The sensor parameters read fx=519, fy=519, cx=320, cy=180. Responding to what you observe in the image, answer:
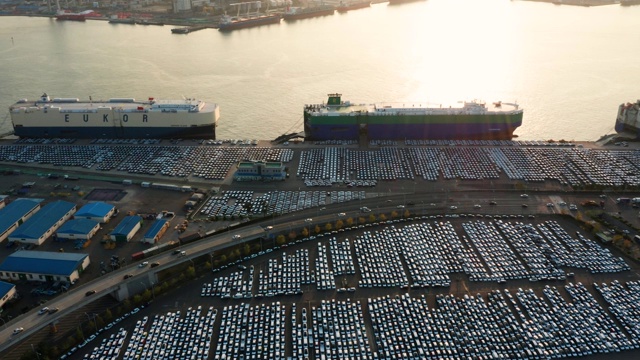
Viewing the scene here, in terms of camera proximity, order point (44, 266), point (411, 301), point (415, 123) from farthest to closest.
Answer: point (415, 123) → point (44, 266) → point (411, 301)

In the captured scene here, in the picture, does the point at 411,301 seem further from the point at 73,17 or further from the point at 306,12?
the point at 73,17

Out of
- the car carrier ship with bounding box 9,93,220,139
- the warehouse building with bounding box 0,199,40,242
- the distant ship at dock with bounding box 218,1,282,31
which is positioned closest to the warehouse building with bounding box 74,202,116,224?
the warehouse building with bounding box 0,199,40,242

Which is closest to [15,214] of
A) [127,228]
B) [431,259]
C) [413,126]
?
[127,228]

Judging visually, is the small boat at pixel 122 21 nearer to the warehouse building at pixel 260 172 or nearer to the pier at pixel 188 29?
the pier at pixel 188 29

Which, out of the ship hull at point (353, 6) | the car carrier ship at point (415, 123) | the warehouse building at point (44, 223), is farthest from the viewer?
the ship hull at point (353, 6)

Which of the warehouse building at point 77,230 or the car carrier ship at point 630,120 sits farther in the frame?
the car carrier ship at point 630,120

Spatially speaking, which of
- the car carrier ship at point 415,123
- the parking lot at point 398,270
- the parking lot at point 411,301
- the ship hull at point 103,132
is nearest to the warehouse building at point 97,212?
the parking lot at point 398,270
